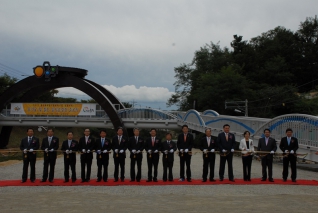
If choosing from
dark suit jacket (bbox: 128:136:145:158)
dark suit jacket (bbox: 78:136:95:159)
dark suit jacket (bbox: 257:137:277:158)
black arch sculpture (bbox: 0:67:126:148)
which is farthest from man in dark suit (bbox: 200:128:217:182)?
black arch sculpture (bbox: 0:67:126:148)

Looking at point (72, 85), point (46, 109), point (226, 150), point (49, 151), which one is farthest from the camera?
point (46, 109)

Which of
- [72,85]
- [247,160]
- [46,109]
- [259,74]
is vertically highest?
[259,74]

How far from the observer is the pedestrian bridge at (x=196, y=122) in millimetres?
12102

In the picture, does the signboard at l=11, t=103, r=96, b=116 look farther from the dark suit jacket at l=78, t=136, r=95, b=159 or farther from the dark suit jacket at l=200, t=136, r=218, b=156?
the dark suit jacket at l=200, t=136, r=218, b=156

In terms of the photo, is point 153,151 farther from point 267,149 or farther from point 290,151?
point 290,151

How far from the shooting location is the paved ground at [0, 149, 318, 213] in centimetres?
624

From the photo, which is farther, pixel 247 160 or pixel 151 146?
pixel 151 146

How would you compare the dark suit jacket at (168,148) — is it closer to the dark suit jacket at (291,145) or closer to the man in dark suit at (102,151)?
the man in dark suit at (102,151)
